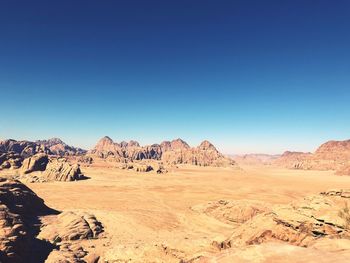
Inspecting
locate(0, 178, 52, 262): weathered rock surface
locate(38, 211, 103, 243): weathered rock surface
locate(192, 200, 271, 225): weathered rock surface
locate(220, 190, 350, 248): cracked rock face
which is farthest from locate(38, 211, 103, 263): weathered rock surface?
locate(192, 200, 271, 225): weathered rock surface

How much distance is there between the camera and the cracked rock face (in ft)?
43.0

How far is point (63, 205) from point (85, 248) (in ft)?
68.5

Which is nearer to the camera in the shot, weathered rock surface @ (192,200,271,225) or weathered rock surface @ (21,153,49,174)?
weathered rock surface @ (192,200,271,225)

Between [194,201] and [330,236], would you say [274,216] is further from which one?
[194,201]

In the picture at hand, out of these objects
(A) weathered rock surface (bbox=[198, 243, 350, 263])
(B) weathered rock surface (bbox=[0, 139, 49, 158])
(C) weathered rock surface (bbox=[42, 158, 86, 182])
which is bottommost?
(A) weathered rock surface (bbox=[198, 243, 350, 263])

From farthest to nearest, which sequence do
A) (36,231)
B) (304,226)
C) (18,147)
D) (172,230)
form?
(18,147) < (172,230) < (36,231) < (304,226)

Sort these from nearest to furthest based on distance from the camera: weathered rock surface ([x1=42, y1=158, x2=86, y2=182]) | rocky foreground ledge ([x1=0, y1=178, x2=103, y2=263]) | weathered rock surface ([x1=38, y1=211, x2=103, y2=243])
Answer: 1. rocky foreground ledge ([x1=0, y1=178, x2=103, y2=263])
2. weathered rock surface ([x1=38, y1=211, x2=103, y2=243])
3. weathered rock surface ([x1=42, y1=158, x2=86, y2=182])

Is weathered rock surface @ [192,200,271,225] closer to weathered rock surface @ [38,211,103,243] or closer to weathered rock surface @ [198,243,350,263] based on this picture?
weathered rock surface @ [38,211,103,243]

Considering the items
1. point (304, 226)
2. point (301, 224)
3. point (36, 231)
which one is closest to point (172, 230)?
point (36, 231)

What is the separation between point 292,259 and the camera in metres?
9.49

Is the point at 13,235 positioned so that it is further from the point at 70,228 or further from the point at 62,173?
the point at 62,173

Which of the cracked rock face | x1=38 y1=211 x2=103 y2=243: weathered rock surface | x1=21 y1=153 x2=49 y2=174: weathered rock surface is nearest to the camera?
the cracked rock face

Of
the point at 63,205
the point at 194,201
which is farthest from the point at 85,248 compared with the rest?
the point at 194,201

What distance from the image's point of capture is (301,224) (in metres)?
14.0
